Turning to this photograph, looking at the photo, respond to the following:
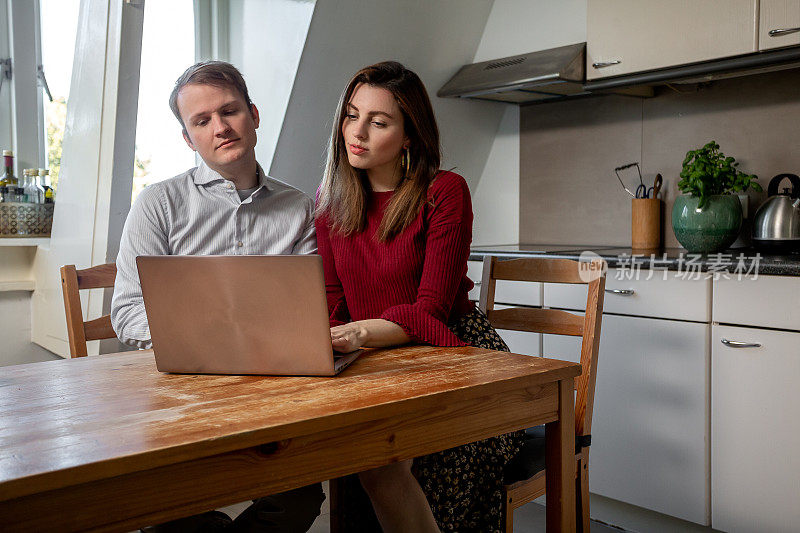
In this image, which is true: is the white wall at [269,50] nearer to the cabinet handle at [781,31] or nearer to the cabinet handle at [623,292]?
the cabinet handle at [623,292]

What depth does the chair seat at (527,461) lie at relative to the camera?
162cm

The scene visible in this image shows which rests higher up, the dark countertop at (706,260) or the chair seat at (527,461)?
the dark countertop at (706,260)

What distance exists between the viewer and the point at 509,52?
339 centimetres

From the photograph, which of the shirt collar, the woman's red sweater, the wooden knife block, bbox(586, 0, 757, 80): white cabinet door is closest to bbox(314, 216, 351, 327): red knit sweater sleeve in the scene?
the woman's red sweater

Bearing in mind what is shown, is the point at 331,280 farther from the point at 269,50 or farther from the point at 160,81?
the point at 160,81

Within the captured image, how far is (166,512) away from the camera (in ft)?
2.86

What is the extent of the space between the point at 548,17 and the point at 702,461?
1.94m

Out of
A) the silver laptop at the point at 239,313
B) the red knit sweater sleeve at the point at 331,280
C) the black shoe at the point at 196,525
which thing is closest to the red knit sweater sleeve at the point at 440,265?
the red knit sweater sleeve at the point at 331,280

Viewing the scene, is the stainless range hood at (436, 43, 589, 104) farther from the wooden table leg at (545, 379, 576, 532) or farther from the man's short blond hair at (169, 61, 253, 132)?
the wooden table leg at (545, 379, 576, 532)

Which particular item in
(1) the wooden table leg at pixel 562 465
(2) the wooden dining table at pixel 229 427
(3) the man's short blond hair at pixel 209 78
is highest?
(3) the man's short blond hair at pixel 209 78

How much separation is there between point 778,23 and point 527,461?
1.67 metres

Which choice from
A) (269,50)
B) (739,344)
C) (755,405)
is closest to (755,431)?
(755,405)

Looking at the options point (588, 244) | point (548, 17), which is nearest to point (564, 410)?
point (588, 244)

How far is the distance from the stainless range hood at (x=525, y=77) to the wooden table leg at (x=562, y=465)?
1825 mm
